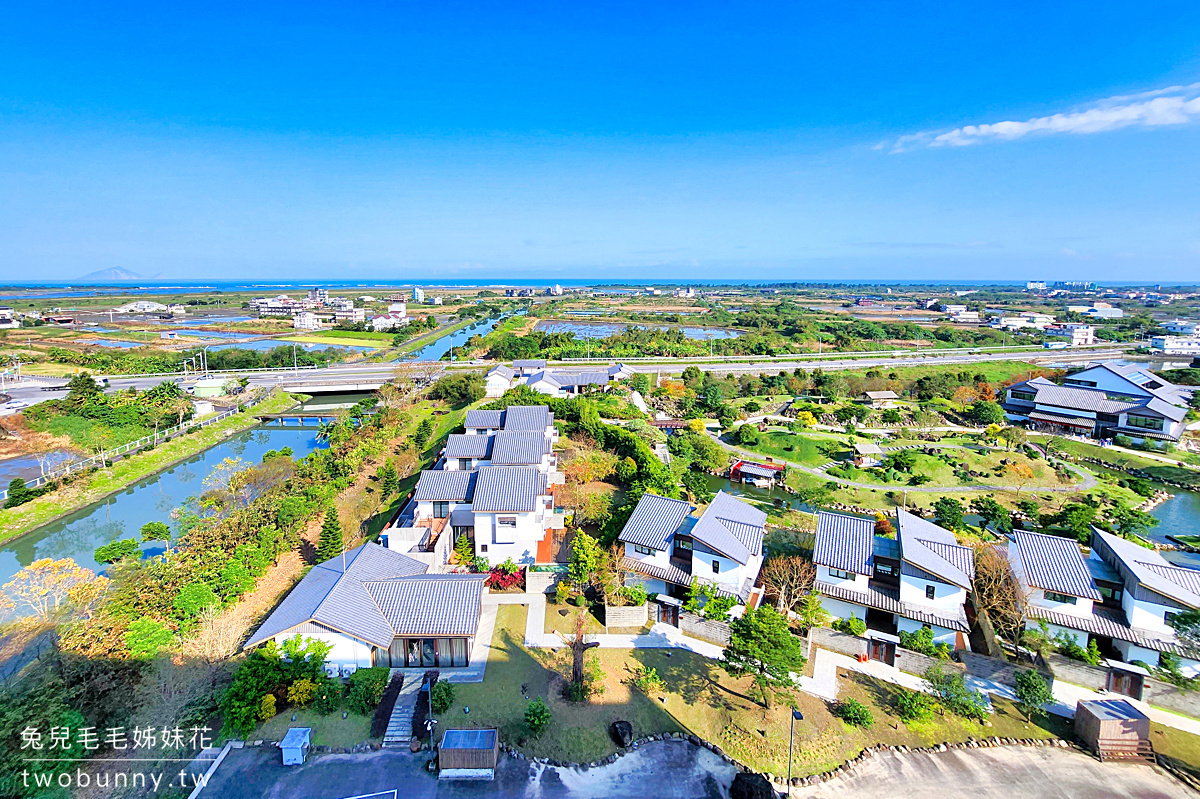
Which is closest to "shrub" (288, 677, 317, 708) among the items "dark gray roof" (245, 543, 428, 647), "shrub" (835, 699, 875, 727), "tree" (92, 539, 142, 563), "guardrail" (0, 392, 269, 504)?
"dark gray roof" (245, 543, 428, 647)

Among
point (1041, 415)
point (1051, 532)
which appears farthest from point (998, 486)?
point (1041, 415)

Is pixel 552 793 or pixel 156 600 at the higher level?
pixel 156 600

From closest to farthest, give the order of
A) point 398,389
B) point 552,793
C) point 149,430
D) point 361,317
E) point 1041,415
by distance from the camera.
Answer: point 552,793, point 149,430, point 1041,415, point 398,389, point 361,317

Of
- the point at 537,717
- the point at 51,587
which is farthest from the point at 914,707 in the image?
the point at 51,587

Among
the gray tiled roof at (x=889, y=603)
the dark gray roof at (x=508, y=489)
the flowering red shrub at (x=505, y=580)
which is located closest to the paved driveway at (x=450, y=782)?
the gray tiled roof at (x=889, y=603)

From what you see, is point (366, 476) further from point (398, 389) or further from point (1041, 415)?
point (1041, 415)

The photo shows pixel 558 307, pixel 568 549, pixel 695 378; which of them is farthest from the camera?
pixel 558 307

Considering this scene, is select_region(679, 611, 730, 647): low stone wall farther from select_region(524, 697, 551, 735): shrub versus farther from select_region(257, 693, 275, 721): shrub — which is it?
select_region(257, 693, 275, 721): shrub
